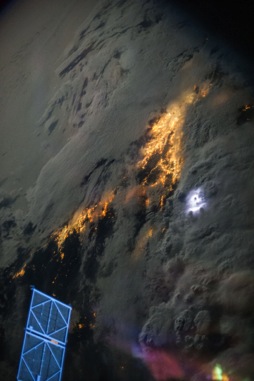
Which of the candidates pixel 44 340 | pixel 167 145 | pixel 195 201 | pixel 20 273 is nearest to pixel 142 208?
pixel 195 201

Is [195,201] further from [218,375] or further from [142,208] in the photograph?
[218,375]

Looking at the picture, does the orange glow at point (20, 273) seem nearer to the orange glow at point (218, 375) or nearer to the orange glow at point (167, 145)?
the orange glow at point (167, 145)

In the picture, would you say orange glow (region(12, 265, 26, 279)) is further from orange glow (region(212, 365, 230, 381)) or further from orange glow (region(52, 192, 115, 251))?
orange glow (region(212, 365, 230, 381))

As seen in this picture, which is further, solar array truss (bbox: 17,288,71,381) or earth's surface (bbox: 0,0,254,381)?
solar array truss (bbox: 17,288,71,381)

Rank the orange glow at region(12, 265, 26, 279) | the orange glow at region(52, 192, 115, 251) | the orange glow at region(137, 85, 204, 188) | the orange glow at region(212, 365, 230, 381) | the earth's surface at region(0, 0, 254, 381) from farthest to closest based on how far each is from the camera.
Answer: the orange glow at region(12, 265, 26, 279) → the orange glow at region(52, 192, 115, 251) → the orange glow at region(137, 85, 204, 188) → the earth's surface at region(0, 0, 254, 381) → the orange glow at region(212, 365, 230, 381)

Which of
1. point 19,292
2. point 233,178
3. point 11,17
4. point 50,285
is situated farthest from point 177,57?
point 11,17

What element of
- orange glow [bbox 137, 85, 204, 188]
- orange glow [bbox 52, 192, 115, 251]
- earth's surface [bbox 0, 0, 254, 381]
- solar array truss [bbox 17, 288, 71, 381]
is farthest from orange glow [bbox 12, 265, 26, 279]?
orange glow [bbox 137, 85, 204, 188]
